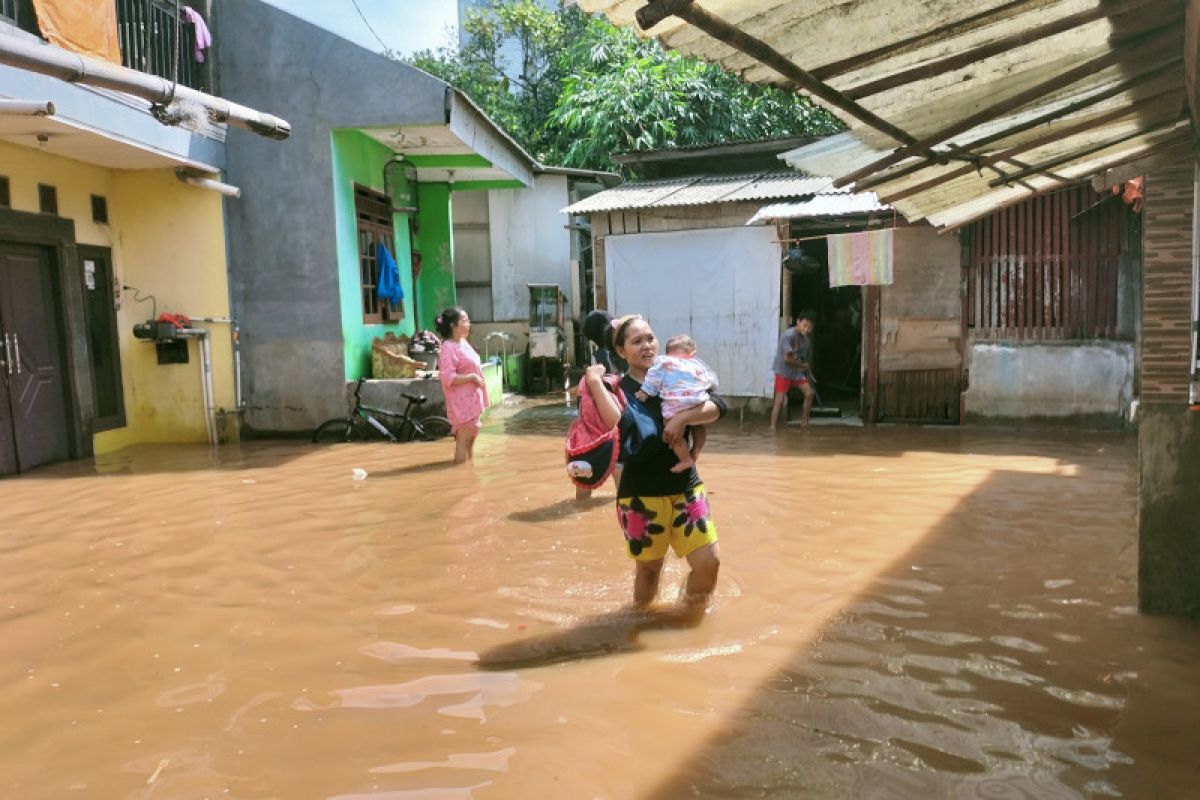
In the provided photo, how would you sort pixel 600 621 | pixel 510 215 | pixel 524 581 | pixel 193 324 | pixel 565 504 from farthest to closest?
pixel 510 215
pixel 193 324
pixel 565 504
pixel 524 581
pixel 600 621

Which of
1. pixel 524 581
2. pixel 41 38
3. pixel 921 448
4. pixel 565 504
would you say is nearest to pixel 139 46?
pixel 41 38

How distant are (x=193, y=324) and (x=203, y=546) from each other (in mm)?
6004

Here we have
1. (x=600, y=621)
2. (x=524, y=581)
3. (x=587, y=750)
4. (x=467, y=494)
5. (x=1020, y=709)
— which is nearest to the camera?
(x=587, y=750)

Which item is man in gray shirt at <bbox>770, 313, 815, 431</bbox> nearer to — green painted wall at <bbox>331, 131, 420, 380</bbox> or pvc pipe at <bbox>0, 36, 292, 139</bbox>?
green painted wall at <bbox>331, 131, 420, 380</bbox>

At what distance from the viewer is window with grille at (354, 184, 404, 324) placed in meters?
12.5

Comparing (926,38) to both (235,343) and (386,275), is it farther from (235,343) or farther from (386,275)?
(386,275)

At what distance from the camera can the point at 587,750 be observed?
3.26m

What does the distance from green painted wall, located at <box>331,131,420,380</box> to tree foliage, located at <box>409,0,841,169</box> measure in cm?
844

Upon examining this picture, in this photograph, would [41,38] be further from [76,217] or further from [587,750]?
[587,750]

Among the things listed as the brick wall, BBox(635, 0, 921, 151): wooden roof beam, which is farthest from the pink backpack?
the brick wall

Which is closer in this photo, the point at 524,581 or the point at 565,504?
the point at 524,581

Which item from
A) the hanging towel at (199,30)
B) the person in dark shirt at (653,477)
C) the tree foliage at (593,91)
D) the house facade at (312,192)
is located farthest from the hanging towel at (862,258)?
the hanging towel at (199,30)

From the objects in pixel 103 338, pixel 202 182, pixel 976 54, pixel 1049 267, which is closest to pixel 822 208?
pixel 1049 267

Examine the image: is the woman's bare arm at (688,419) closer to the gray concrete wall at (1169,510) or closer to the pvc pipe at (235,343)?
the gray concrete wall at (1169,510)
